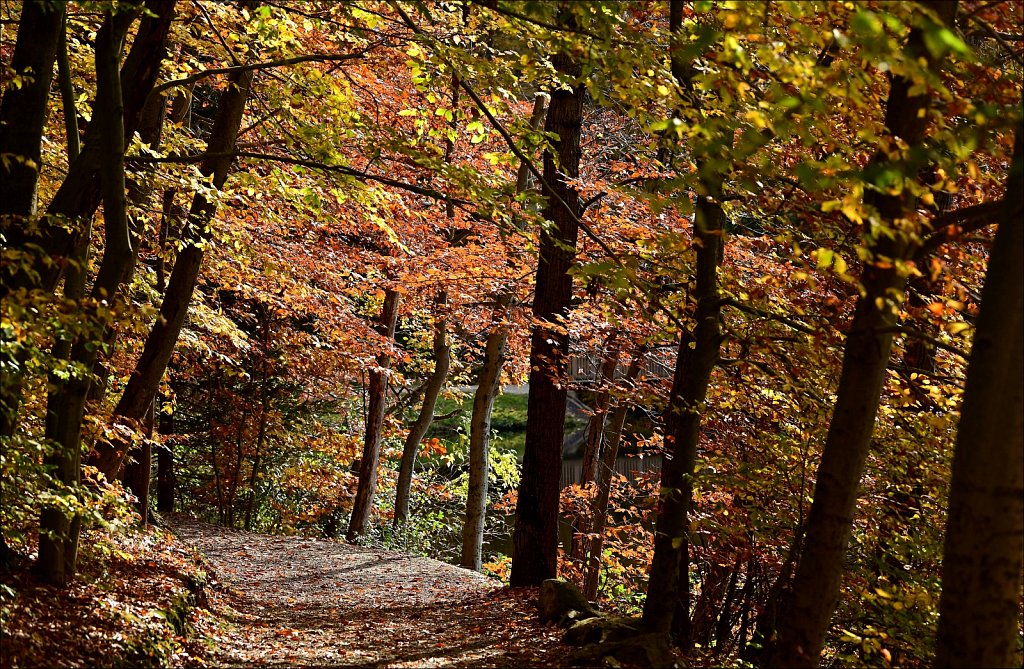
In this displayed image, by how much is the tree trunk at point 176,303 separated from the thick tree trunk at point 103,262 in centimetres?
243

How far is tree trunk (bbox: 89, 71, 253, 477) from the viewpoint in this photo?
28.8 ft

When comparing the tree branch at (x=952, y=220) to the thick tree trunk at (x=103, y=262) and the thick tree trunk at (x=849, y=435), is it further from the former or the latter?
the thick tree trunk at (x=103, y=262)

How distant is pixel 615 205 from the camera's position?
37.0 feet

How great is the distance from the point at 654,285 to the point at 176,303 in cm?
534

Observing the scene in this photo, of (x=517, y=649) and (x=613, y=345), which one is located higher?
(x=613, y=345)

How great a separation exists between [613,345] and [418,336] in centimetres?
731

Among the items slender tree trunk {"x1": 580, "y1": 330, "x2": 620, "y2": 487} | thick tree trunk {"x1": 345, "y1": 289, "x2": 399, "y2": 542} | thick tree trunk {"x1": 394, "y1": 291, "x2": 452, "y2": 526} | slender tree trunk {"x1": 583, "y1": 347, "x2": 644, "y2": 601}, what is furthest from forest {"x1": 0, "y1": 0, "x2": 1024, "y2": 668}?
thick tree trunk {"x1": 394, "y1": 291, "x2": 452, "y2": 526}

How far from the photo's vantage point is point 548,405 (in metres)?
9.55

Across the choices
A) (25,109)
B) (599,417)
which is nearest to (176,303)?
(25,109)

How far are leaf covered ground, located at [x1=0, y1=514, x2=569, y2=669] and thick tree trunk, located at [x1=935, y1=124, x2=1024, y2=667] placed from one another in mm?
3758

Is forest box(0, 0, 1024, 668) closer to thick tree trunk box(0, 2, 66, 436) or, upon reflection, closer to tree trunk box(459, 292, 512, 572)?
thick tree trunk box(0, 2, 66, 436)

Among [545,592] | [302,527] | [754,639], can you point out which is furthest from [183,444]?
[754,639]

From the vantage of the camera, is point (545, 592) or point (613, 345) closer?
point (545, 592)

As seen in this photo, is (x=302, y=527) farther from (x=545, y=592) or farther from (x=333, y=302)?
(x=545, y=592)
